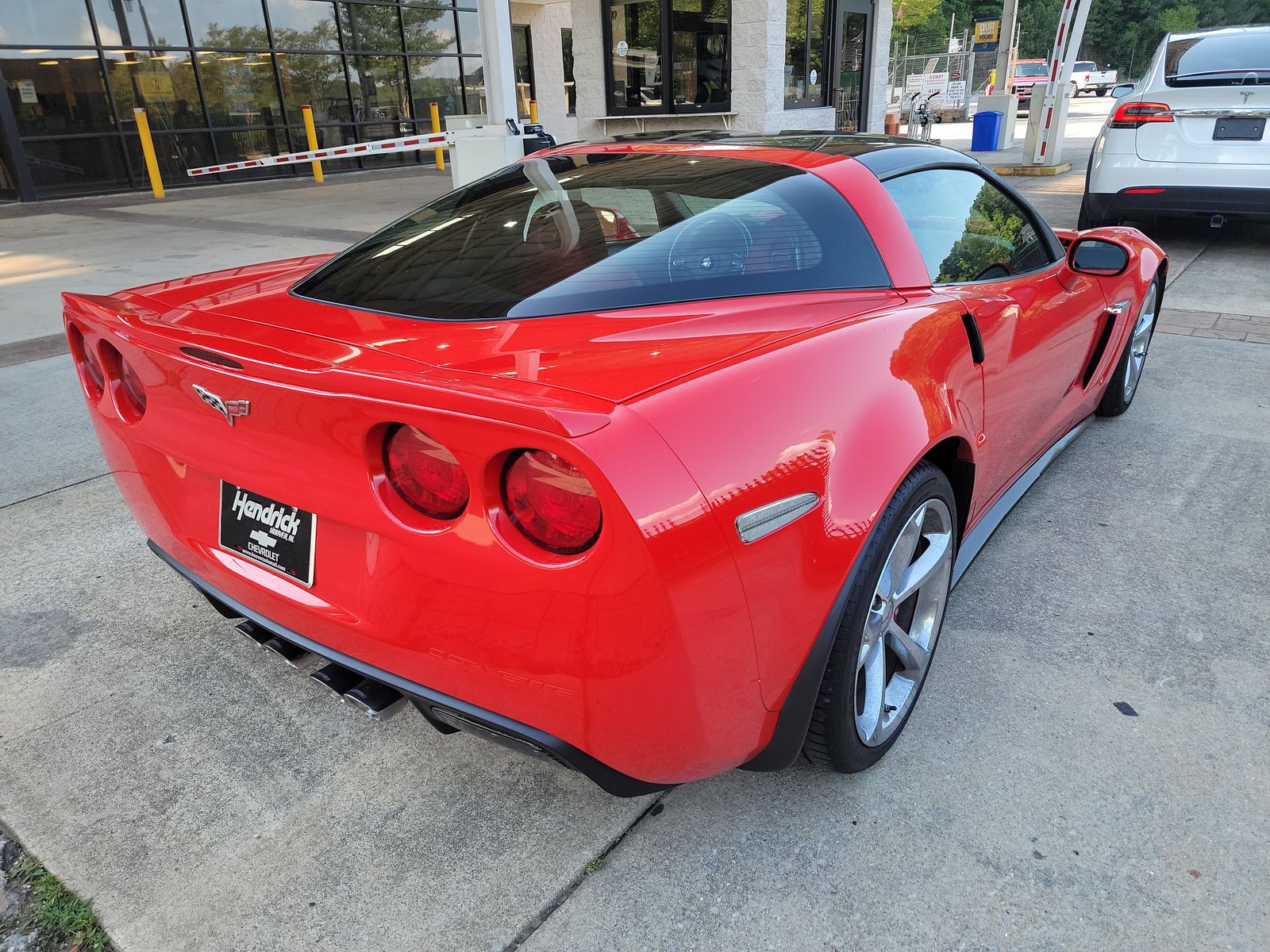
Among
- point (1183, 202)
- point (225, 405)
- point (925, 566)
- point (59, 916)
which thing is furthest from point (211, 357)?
point (1183, 202)

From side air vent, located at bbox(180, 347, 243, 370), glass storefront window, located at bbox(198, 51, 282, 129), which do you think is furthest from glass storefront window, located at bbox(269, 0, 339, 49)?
side air vent, located at bbox(180, 347, 243, 370)

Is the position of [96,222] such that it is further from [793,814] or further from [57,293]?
[793,814]

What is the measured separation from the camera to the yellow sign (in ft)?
49.2

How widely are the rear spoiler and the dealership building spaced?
Result: 36.2 ft

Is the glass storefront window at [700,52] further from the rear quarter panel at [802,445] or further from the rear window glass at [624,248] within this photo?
the rear quarter panel at [802,445]

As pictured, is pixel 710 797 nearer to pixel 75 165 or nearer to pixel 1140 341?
pixel 1140 341

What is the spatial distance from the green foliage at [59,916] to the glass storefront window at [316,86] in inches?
689

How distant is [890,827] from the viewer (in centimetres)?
200

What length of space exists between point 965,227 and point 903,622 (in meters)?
1.24

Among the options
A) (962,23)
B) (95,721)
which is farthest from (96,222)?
(962,23)

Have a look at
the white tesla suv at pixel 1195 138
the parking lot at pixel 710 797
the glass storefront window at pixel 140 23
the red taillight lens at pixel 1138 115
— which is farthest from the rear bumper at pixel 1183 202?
the glass storefront window at pixel 140 23

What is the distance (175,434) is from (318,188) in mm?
14887

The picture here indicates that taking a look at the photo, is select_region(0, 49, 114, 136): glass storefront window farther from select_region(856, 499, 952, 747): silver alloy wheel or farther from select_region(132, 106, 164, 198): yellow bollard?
select_region(856, 499, 952, 747): silver alloy wheel

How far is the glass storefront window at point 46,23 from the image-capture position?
532 inches
